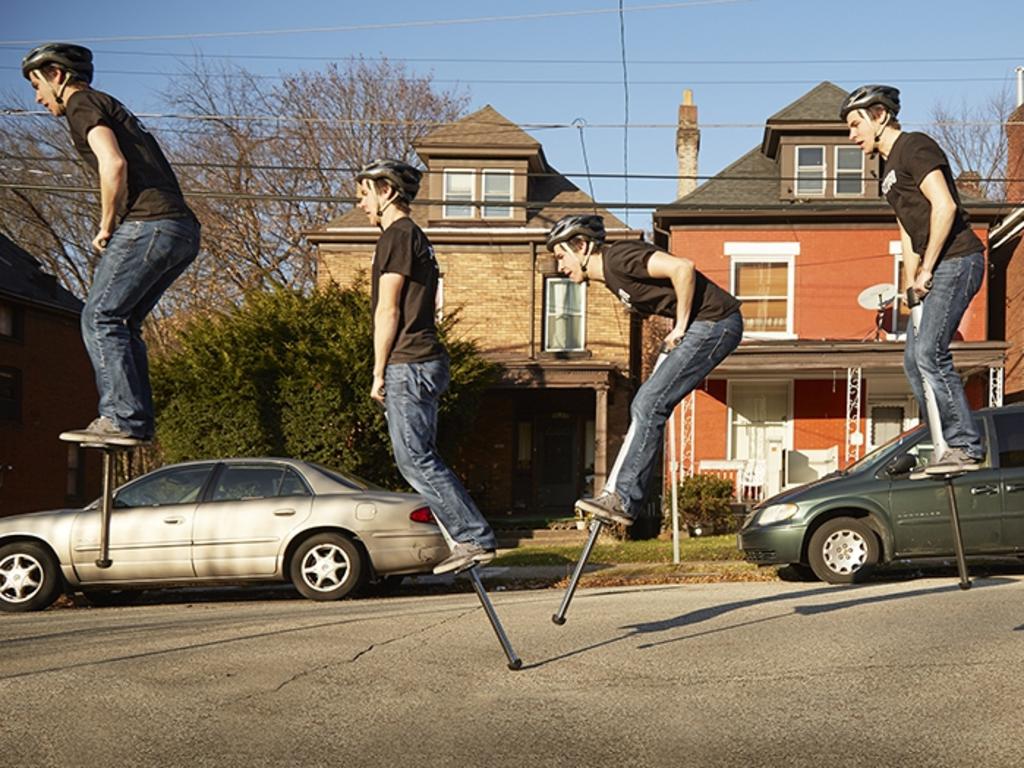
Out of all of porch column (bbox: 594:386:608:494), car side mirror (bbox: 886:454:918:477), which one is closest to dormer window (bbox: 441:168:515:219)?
porch column (bbox: 594:386:608:494)

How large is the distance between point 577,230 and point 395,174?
98cm

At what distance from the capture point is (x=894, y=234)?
27.6m

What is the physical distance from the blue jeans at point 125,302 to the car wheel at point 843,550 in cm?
919

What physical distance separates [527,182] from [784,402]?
27.9 feet

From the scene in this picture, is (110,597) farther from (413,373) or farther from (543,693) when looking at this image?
(543,693)

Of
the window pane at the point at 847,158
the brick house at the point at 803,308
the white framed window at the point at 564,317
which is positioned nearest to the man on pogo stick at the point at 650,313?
the brick house at the point at 803,308

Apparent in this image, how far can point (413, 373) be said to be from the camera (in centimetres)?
626

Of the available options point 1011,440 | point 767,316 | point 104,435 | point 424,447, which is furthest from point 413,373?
point 767,316

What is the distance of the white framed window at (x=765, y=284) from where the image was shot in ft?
90.6

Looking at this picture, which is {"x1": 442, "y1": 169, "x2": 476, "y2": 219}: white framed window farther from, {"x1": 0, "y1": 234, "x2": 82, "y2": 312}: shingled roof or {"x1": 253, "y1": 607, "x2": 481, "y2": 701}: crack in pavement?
{"x1": 253, "y1": 607, "x2": 481, "y2": 701}: crack in pavement

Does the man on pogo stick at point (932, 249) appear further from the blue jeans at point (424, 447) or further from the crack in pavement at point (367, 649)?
the crack in pavement at point (367, 649)

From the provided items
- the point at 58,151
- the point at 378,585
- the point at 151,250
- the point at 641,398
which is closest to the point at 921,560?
the point at 378,585

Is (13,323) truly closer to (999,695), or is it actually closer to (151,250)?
(151,250)

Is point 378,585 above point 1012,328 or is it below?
below
